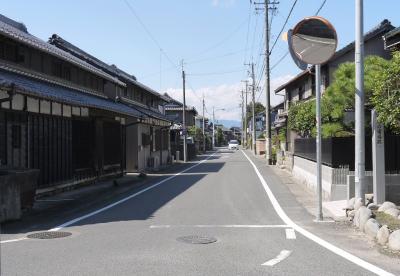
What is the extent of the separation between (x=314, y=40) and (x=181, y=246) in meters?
5.40

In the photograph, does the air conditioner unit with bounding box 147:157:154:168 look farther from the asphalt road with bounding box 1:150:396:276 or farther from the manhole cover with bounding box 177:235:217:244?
the manhole cover with bounding box 177:235:217:244

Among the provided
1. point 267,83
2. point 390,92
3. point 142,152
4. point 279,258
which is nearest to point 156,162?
point 142,152

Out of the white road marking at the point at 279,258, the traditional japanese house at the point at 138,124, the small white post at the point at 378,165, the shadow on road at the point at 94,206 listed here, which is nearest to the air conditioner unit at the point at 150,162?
the traditional japanese house at the point at 138,124

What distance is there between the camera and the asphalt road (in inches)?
261

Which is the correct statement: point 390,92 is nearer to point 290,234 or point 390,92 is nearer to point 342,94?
point 290,234

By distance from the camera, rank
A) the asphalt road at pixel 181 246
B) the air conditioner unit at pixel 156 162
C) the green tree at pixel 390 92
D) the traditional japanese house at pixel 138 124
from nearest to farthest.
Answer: the asphalt road at pixel 181 246 < the green tree at pixel 390 92 < the traditional japanese house at pixel 138 124 < the air conditioner unit at pixel 156 162

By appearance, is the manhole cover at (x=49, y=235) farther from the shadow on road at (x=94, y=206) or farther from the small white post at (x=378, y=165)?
the small white post at (x=378, y=165)

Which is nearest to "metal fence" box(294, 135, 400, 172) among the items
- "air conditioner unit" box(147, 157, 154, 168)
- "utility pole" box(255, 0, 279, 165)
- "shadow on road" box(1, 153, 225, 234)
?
"shadow on road" box(1, 153, 225, 234)

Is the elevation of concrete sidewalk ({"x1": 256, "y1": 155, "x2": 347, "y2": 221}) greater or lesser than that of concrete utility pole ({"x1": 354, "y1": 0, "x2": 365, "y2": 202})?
lesser

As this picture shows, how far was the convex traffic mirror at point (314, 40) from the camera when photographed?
1056 cm

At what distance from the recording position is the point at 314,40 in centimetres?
1073

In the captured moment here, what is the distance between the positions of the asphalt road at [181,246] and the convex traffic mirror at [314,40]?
361cm

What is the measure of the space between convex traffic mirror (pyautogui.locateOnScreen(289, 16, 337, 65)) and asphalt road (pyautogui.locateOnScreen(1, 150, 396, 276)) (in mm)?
3614

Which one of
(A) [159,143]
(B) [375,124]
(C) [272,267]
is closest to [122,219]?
(C) [272,267]
